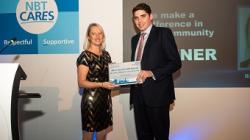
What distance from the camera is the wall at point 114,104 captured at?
3490 millimetres

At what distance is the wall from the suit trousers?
701mm

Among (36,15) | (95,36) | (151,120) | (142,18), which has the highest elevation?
(36,15)

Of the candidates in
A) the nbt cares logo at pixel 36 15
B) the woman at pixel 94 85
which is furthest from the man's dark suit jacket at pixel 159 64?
the nbt cares logo at pixel 36 15

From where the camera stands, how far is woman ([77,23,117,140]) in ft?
9.00

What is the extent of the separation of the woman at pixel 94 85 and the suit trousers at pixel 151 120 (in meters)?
0.31

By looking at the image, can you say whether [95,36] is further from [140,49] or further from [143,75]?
[143,75]

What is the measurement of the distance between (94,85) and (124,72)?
310 mm

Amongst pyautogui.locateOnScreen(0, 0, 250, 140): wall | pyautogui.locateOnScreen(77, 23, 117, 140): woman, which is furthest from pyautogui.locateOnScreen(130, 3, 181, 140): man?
pyautogui.locateOnScreen(0, 0, 250, 140): wall

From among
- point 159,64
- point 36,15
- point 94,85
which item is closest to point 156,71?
point 159,64

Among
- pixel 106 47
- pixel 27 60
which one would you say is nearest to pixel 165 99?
pixel 106 47

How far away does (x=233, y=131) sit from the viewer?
3.51m

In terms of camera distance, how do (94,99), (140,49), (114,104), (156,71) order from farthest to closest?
(114,104) < (140,49) < (94,99) < (156,71)

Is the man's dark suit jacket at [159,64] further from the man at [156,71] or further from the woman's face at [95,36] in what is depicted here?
the woman's face at [95,36]

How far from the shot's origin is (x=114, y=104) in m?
3.59
